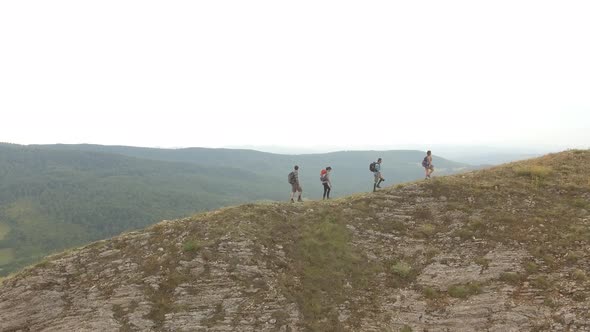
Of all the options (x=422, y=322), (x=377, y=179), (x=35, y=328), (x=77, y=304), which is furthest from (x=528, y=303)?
(x=35, y=328)

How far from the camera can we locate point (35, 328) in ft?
55.7

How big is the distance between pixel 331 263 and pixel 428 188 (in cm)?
1031

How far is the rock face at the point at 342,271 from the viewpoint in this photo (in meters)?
16.0

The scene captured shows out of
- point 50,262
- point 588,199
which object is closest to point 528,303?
point 588,199

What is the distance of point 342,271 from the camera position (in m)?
19.0

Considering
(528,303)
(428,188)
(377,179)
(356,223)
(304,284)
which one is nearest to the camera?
(528,303)

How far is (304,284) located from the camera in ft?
59.7

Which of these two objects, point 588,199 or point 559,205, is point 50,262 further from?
point 588,199

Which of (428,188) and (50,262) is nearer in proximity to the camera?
(50,262)

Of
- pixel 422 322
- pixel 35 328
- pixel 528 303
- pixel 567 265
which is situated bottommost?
pixel 35 328

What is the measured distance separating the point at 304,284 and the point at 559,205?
16.1m

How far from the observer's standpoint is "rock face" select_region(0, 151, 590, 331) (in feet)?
52.6

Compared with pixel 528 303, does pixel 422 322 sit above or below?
below

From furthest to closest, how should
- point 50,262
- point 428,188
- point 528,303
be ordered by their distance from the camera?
point 428,188, point 50,262, point 528,303
